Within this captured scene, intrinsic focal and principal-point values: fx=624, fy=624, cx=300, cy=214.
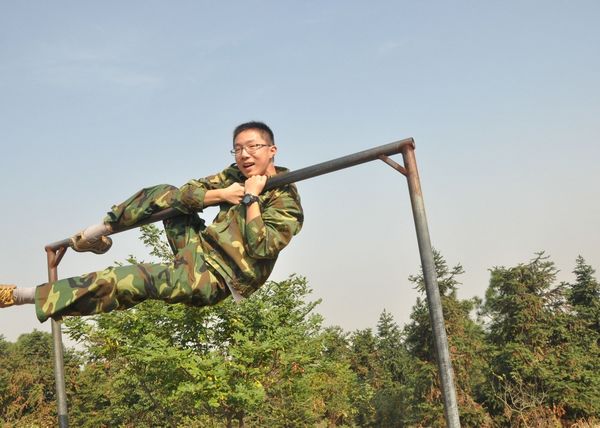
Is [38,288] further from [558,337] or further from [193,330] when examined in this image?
[558,337]

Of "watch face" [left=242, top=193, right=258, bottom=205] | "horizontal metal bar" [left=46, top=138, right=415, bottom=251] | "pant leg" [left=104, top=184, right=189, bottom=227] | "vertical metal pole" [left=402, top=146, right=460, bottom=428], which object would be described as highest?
"pant leg" [left=104, top=184, right=189, bottom=227]

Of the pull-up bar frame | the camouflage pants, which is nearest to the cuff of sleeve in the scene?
the pull-up bar frame

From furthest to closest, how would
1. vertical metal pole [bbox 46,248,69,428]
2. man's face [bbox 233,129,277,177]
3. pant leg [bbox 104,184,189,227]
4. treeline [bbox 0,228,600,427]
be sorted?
treeline [bbox 0,228,600,427], vertical metal pole [bbox 46,248,69,428], pant leg [bbox 104,184,189,227], man's face [bbox 233,129,277,177]

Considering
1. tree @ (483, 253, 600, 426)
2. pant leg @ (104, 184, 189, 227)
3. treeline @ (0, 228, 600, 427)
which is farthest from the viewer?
tree @ (483, 253, 600, 426)

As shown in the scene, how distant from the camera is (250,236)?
12.0 feet

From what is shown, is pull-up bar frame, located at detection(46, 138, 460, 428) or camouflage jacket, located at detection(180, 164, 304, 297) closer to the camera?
pull-up bar frame, located at detection(46, 138, 460, 428)

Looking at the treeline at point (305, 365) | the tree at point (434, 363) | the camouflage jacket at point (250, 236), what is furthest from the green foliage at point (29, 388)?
the camouflage jacket at point (250, 236)

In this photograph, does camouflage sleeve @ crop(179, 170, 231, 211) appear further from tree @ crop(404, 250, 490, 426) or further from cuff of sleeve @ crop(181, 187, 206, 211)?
tree @ crop(404, 250, 490, 426)

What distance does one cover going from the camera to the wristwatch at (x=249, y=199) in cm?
375

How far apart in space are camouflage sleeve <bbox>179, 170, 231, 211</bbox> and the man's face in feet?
1.01

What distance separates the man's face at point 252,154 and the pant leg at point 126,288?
0.68m

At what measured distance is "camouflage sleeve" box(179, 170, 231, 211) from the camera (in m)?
4.16

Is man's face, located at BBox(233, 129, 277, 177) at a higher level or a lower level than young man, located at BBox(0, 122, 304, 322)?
higher

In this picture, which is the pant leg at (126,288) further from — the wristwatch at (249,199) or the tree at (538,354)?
the tree at (538,354)
